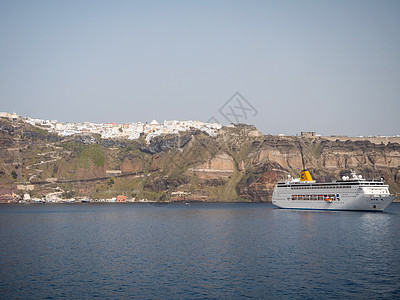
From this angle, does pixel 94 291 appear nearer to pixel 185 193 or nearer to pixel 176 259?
pixel 176 259

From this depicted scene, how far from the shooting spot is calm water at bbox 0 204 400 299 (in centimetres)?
3049

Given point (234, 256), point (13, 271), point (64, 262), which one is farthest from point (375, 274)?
point (13, 271)

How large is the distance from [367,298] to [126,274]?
19.4 m

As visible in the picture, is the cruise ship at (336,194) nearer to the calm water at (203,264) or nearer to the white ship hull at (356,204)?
the white ship hull at (356,204)

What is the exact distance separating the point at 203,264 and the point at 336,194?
6921cm

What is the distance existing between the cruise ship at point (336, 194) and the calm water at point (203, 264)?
104ft

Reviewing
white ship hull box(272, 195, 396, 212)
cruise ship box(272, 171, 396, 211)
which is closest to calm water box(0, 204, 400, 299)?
white ship hull box(272, 195, 396, 212)

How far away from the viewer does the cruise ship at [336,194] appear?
93688mm

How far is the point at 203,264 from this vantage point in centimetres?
3925

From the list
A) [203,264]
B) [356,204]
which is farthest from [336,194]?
[203,264]

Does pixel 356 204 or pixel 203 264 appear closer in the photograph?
pixel 203 264

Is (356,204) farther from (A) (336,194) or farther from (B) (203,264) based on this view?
(B) (203,264)

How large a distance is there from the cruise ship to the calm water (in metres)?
31.8

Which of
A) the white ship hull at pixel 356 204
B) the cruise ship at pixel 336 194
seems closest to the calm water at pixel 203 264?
the white ship hull at pixel 356 204
